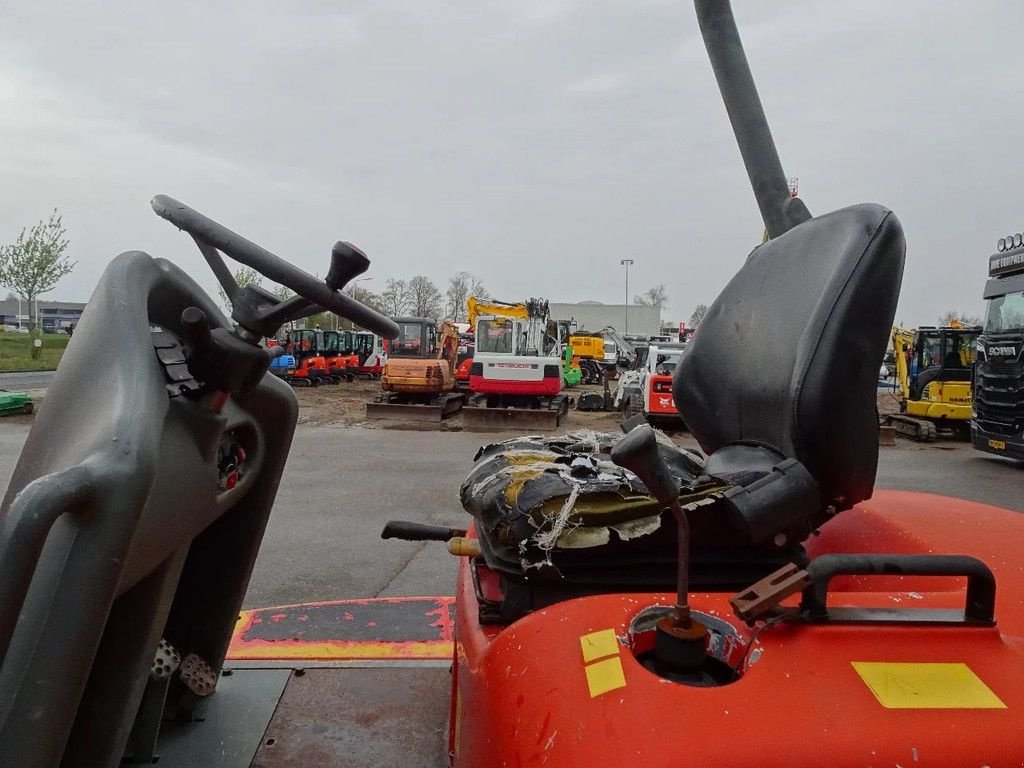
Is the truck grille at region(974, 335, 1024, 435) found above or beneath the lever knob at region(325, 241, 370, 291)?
beneath

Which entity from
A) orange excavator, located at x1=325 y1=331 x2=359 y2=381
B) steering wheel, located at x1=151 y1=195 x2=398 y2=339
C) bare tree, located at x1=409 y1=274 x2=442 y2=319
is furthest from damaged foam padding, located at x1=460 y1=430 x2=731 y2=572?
bare tree, located at x1=409 y1=274 x2=442 y2=319

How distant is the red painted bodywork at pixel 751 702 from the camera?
0.89 metres

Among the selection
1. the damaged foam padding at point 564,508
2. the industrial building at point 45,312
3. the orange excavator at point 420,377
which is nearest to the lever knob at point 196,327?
the damaged foam padding at point 564,508

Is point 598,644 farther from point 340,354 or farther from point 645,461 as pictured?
point 340,354

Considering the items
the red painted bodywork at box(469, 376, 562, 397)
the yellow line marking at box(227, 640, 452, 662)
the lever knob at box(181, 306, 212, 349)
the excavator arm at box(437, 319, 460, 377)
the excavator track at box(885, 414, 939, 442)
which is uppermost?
the lever knob at box(181, 306, 212, 349)

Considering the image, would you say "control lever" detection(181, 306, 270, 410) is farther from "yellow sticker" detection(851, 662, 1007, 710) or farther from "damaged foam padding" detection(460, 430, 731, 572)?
"yellow sticker" detection(851, 662, 1007, 710)

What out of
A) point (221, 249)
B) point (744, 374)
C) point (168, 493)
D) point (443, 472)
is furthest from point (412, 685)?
point (443, 472)

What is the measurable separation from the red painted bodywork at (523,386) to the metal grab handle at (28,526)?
14.8 m

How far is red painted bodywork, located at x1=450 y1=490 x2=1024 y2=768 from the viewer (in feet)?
2.91

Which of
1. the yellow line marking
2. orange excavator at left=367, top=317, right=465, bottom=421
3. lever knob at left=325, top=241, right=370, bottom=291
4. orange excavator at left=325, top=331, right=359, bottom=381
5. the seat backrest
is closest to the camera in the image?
lever knob at left=325, top=241, right=370, bottom=291

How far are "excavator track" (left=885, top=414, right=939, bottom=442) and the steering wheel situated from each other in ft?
48.0

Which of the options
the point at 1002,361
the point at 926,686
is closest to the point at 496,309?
the point at 1002,361

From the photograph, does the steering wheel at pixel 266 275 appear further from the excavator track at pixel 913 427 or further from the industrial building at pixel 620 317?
the industrial building at pixel 620 317

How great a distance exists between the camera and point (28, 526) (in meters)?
0.94
